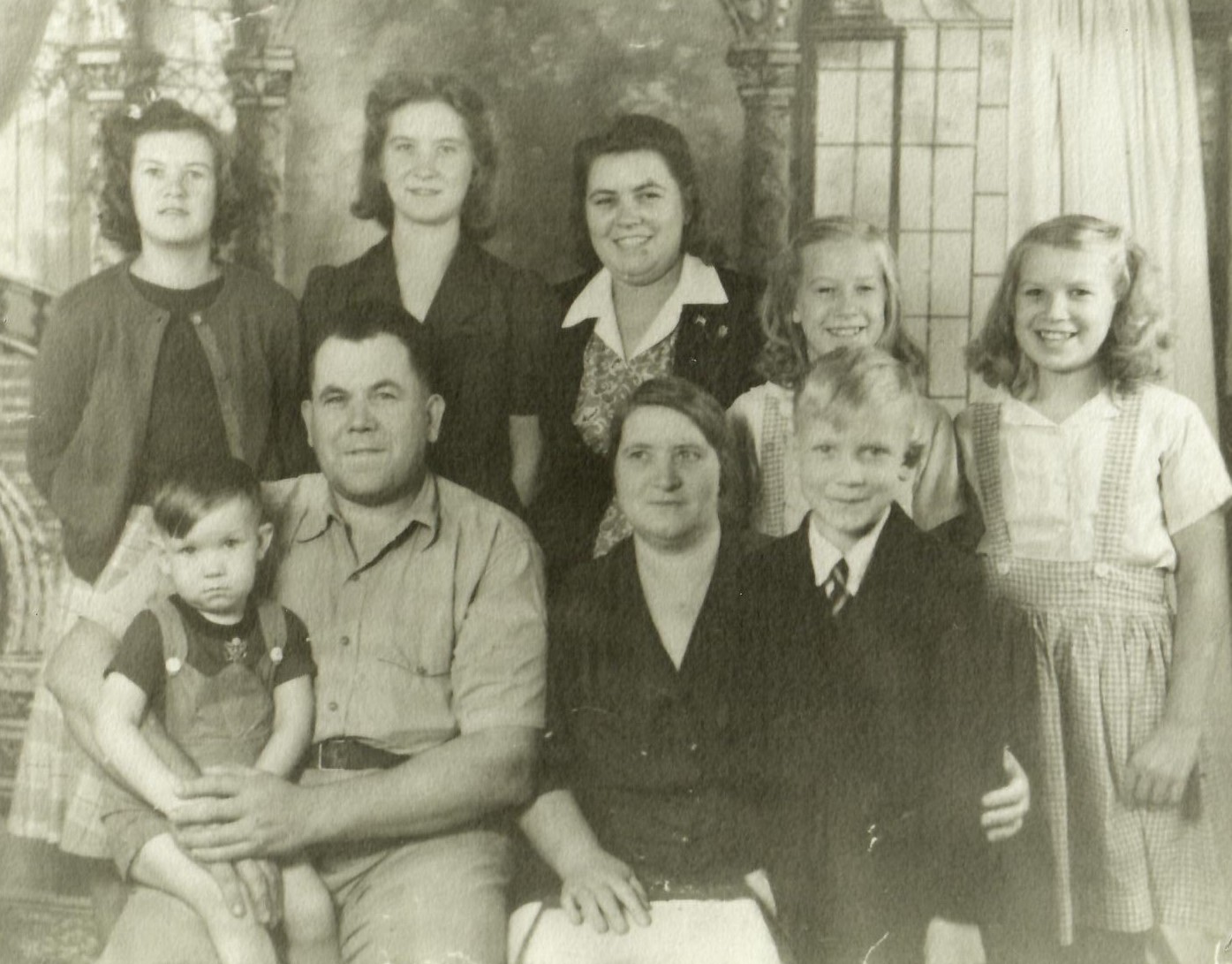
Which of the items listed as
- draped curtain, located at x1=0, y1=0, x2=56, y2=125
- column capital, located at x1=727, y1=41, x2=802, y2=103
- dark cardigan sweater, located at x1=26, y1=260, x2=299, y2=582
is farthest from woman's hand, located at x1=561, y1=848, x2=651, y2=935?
draped curtain, located at x1=0, y1=0, x2=56, y2=125

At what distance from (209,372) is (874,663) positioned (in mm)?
1021

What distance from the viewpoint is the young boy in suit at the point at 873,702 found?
1932 millimetres

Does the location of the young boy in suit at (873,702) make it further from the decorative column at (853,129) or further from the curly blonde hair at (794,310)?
the decorative column at (853,129)

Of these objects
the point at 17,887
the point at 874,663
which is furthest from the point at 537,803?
the point at 17,887

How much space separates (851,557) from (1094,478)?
0.36 meters

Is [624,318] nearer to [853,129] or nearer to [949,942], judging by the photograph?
[853,129]

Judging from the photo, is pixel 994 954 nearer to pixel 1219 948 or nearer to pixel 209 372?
pixel 1219 948

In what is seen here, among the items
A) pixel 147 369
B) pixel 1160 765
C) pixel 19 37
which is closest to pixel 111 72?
pixel 19 37

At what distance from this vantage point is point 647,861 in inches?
76.5

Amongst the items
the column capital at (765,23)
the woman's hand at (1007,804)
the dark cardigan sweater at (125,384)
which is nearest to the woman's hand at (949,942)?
the woman's hand at (1007,804)

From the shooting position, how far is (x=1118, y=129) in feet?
6.58

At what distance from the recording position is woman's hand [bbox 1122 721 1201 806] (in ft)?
6.53

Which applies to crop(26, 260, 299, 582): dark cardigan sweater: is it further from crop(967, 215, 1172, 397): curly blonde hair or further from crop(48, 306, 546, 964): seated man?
crop(967, 215, 1172, 397): curly blonde hair

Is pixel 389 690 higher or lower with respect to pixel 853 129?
lower
